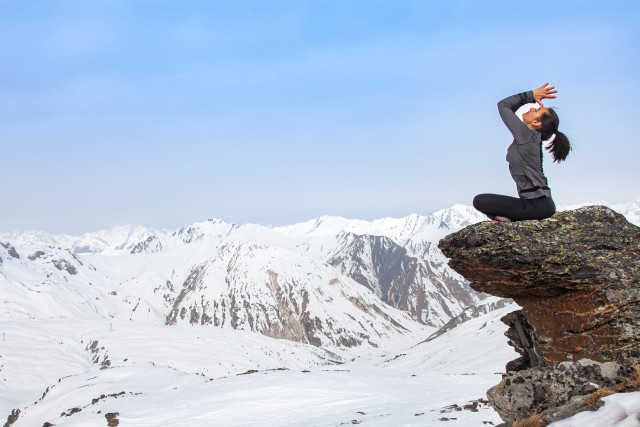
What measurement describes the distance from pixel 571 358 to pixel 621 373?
4.45ft

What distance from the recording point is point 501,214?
32.4 ft

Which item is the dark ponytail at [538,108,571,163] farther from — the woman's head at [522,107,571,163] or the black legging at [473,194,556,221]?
the black legging at [473,194,556,221]

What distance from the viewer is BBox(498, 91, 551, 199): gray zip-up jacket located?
9.19 metres

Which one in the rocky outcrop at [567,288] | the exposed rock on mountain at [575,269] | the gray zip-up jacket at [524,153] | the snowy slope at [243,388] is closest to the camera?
the rocky outcrop at [567,288]

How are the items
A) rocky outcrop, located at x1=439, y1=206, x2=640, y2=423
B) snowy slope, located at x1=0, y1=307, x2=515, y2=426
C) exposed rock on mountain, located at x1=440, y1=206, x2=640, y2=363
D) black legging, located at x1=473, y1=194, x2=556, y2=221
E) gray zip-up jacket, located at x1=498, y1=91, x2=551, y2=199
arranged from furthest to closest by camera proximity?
1. snowy slope, located at x1=0, y1=307, x2=515, y2=426
2. black legging, located at x1=473, y1=194, x2=556, y2=221
3. exposed rock on mountain, located at x1=440, y1=206, x2=640, y2=363
4. gray zip-up jacket, located at x1=498, y1=91, x2=551, y2=199
5. rocky outcrop, located at x1=439, y1=206, x2=640, y2=423

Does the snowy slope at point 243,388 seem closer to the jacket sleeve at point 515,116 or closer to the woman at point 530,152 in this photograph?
the woman at point 530,152

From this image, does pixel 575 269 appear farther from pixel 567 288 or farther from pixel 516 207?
pixel 516 207

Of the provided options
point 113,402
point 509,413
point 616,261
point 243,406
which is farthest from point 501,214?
point 113,402

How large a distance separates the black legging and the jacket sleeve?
1.38m

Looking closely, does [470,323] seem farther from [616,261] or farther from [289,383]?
[616,261]

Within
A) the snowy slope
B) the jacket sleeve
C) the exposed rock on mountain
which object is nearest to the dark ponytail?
the jacket sleeve

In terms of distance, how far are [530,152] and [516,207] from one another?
51.9 inches

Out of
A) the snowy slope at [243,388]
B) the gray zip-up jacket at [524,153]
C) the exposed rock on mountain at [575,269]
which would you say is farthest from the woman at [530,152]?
the snowy slope at [243,388]

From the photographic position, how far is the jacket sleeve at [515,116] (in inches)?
363
